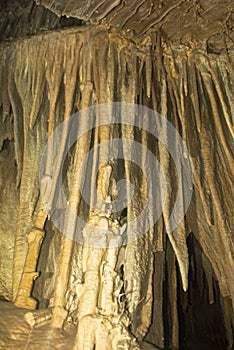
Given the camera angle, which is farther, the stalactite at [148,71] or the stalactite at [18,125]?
the stalactite at [18,125]

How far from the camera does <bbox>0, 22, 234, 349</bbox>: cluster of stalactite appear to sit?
254 centimetres

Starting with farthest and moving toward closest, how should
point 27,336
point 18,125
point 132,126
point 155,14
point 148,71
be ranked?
1. point 18,125
2. point 148,71
3. point 132,126
4. point 155,14
5. point 27,336

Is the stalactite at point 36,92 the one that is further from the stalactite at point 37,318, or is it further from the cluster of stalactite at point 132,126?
the stalactite at point 37,318

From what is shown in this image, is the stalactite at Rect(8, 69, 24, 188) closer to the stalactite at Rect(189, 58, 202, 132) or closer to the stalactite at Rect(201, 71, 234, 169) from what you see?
the stalactite at Rect(189, 58, 202, 132)

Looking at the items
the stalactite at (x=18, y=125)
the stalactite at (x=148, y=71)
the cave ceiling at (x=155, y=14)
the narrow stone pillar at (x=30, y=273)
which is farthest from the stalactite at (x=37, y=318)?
the cave ceiling at (x=155, y=14)

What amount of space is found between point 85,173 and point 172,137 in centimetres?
77

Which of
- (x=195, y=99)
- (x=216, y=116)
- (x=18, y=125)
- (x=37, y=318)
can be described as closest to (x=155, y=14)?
(x=195, y=99)

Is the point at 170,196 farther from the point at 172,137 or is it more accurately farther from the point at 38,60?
the point at 38,60

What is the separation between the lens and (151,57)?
2961 mm

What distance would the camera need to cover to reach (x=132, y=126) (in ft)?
9.06

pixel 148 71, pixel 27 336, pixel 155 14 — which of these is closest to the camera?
pixel 27 336

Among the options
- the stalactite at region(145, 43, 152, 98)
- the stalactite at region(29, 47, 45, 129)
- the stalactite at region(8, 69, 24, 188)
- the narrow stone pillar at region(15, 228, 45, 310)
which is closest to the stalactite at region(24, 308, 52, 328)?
the narrow stone pillar at region(15, 228, 45, 310)

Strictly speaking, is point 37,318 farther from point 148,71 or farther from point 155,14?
point 155,14

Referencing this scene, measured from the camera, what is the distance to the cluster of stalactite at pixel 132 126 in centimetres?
254
